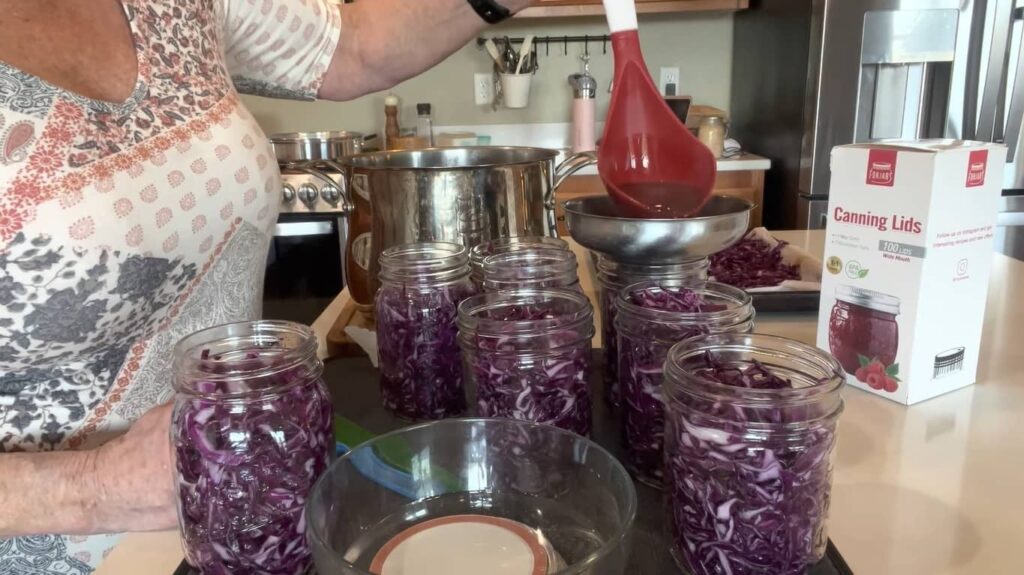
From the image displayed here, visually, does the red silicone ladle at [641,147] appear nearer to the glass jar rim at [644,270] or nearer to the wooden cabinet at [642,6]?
the glass jar rim at [644,270]

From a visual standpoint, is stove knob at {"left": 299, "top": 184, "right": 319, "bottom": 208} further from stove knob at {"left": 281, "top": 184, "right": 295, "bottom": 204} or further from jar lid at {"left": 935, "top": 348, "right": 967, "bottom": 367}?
jar lid at {"left": 935, "top": 348, "right": 967, "bottom": 367}

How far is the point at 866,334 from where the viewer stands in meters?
0.76

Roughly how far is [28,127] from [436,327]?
0.38 m

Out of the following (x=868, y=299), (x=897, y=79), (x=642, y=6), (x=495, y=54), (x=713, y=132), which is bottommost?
(x=868, y=299)

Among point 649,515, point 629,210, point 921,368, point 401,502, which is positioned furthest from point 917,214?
point 401,502

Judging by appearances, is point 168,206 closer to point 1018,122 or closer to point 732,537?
point 732,537

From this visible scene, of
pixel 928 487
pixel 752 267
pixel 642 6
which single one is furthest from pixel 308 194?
pixel 928 487

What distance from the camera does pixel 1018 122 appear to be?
2.19 metres

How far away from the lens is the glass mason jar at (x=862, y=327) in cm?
73

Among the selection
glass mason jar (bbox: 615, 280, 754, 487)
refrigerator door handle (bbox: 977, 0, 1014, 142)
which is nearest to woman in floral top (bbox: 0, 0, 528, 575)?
glass mason jar (bbox: 615, 280, 754, 487)

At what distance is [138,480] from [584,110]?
2293mm

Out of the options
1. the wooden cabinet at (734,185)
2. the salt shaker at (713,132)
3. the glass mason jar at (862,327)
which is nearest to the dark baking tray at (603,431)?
the glass mason jar at (862,327)

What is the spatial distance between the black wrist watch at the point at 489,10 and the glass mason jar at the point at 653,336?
1.78 ft

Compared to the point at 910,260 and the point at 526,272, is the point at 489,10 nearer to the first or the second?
the point at 526,272
